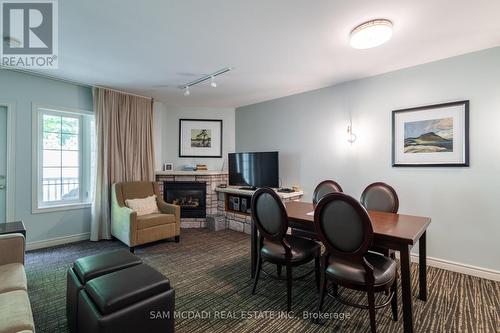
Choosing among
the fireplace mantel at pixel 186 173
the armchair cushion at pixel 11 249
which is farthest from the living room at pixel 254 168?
the fireplace mantel at pixel 186 173

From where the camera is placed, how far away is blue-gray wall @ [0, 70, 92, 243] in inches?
134

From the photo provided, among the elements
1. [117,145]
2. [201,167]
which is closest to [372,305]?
[201,167]

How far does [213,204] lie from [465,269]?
12.9 ft

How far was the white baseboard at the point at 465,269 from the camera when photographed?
2684 mm

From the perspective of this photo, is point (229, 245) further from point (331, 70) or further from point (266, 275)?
point (331, 70)

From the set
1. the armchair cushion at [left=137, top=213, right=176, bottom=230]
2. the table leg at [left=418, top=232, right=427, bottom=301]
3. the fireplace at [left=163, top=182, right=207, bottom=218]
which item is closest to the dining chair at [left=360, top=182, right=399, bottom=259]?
the table leg at [left=418, top=232, right=427, bottom=301]

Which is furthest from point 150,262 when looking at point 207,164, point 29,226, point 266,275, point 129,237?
point 207,164

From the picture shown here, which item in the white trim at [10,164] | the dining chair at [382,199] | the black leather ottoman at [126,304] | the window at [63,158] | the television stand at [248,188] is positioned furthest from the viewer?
the television stand at [248,188]

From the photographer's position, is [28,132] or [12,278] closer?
[12,278]

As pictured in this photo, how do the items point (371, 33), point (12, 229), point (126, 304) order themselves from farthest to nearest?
point (12, 229), point (371, 33), point (126, 304)

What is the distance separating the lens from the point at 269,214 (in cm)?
223

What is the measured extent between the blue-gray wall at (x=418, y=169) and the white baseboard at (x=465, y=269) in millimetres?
46

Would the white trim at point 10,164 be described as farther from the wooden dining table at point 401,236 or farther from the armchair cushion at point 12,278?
the wooden dining table at point 401,236

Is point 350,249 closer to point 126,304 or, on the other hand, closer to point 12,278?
point 126,304
